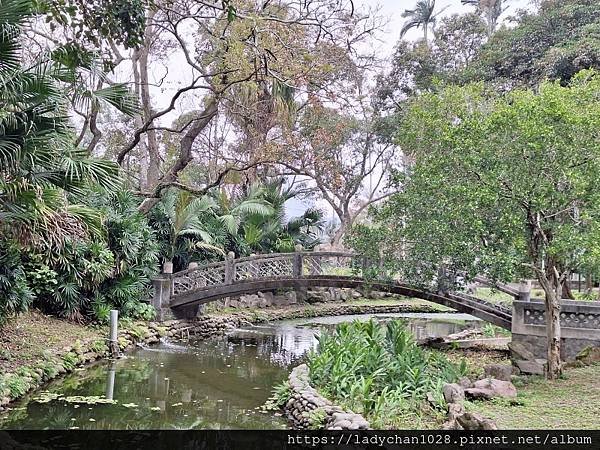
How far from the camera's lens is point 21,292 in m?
9.53

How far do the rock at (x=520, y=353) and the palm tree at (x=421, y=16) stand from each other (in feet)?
66.6

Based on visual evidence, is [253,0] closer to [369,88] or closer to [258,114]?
[258,114]

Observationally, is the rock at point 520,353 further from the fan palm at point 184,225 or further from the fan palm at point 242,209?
the fan palm at point 242,209

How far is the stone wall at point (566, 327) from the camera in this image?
10211 mm

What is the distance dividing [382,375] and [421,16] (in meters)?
23.5

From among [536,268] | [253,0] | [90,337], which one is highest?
[253,0]

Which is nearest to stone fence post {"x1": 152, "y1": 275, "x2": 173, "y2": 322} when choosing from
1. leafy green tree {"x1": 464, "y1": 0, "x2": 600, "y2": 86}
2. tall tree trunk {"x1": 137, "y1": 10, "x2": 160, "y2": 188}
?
tall tree trunk {"x1": 137, "y1": 10, "x2": 160, "y2": 188}

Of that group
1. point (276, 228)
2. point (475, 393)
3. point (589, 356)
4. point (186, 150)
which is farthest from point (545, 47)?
point (475, 393)

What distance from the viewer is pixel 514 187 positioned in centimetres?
797

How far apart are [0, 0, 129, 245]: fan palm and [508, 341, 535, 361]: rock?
7203mm

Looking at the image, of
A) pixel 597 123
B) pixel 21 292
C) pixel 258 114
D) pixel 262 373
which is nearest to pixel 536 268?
pixel 597 123

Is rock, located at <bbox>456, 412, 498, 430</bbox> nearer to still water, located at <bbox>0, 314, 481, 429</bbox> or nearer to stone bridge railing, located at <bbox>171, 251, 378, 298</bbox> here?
still water, located at <bbox>0, 314, 481, 429</bbox>

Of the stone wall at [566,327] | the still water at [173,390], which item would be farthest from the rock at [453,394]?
the stone wall at [566,327]

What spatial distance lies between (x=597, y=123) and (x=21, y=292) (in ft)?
29.7
